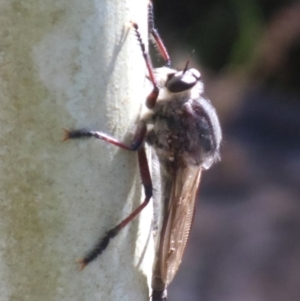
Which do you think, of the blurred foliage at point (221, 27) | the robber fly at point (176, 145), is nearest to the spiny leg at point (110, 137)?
the robber fly at point (176, 145)

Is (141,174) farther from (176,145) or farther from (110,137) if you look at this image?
(176,145)

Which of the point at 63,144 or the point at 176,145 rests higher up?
the point at 63,144

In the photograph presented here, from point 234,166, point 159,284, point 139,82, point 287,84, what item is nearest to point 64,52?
point 139,82

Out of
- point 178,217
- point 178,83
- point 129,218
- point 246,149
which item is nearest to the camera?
point 129,218

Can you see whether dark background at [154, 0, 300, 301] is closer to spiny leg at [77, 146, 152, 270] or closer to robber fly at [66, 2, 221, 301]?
robber fly at [66, 2, 221, 301]

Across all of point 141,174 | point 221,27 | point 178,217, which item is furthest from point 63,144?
point 221,27

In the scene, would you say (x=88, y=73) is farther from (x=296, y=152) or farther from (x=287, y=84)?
(x=287, y=84)

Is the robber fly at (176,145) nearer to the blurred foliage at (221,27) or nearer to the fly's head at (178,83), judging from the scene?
the fly's head at (178,83)
